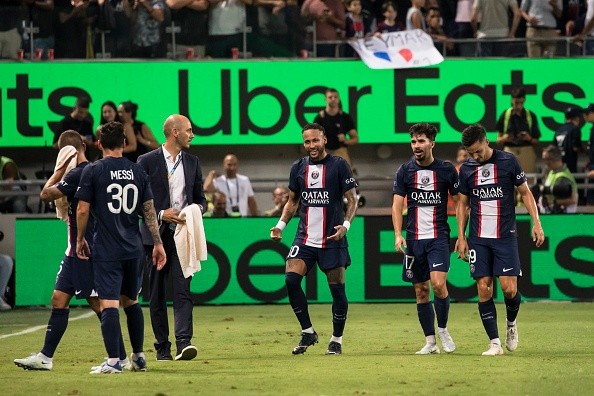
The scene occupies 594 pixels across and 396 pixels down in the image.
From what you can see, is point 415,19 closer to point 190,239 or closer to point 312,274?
point 312,274

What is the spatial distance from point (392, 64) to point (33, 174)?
6.58 m

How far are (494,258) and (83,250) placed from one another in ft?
13.2

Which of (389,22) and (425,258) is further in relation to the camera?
A: (389,22)

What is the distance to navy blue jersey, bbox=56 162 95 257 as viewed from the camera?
418 inches

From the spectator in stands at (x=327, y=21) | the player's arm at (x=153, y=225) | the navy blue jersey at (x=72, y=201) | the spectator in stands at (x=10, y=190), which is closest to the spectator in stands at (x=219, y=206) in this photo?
the spectator in stands at (x=10, y=190)

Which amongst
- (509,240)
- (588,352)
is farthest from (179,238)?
(588,352)

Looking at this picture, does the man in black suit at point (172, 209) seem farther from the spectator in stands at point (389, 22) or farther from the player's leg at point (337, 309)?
the spectator in stands at point (389, 22)

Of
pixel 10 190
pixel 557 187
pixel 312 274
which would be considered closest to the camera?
pixel 312 274

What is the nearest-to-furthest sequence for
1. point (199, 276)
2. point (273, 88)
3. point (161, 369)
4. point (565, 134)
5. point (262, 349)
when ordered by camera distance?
1. point (161, 369)
2. point (262, 349)
3. point (199, 276)
4. point (565, 134)
5. point (273, 88)

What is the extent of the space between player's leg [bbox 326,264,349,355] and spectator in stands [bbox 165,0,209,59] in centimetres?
960

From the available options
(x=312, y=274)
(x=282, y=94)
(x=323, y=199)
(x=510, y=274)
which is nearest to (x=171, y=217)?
(x=323, y=199)

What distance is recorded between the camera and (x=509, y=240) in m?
12.4

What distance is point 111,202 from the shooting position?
1040cm

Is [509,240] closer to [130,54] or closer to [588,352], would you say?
[588,352]
